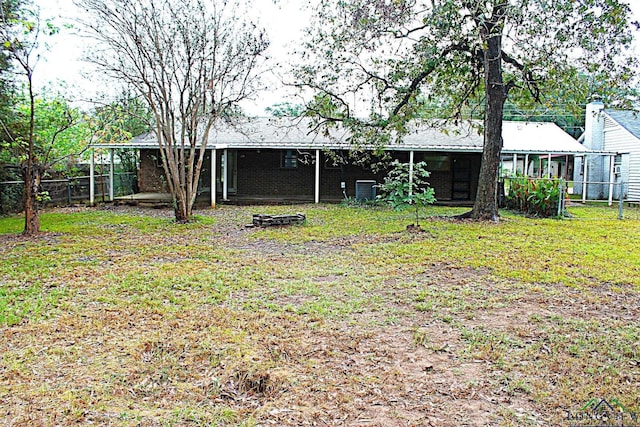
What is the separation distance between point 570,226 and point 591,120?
12.9 metres

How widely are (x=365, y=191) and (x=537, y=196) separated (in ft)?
18.8

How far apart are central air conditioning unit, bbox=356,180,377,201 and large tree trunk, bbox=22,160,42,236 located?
10316 mm

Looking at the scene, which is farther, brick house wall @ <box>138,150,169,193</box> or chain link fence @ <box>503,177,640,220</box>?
brick house wall @ <box>138,150,169,193</box>

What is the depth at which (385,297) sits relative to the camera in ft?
19.2

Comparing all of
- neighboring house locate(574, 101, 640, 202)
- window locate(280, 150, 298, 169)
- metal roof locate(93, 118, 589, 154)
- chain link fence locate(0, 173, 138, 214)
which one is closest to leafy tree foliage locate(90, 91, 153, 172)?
metal roof locate(93, 118, 589, 154)

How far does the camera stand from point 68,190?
1753 centimetres

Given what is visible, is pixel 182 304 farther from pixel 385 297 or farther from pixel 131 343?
pixel 385 297

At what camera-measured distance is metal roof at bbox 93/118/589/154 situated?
17.3 m

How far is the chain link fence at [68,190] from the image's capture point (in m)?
14.7

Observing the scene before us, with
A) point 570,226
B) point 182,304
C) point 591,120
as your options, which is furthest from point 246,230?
point 591,120

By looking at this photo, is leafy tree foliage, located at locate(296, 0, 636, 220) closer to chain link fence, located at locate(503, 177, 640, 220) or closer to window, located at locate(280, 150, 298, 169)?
→ chain link fence, located at locate(503, 177, 640, 220)

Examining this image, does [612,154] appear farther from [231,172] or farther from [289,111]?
[231,172]

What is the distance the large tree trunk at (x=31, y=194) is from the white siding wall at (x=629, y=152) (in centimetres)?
1963

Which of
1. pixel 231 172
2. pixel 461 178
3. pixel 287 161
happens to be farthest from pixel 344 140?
pixel 461 178
